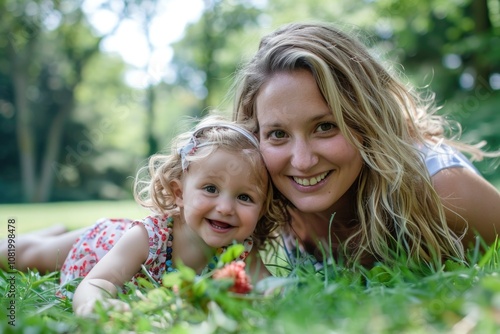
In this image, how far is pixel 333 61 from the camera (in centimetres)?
286

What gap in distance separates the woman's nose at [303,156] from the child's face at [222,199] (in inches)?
8.7

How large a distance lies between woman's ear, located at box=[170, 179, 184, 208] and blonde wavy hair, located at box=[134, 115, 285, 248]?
18 mm

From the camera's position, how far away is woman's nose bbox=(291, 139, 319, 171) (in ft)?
8.82

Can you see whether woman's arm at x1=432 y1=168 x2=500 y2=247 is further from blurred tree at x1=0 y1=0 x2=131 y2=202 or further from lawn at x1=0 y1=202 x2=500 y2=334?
blurred tree at x1=0 y1=0 x2=131 y2=202

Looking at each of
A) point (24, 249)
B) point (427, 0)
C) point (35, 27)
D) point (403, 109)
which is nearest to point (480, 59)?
point (427, 0)

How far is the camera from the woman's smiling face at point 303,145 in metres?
2.73

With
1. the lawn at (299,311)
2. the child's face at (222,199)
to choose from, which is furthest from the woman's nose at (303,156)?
the lawn at (299,311)

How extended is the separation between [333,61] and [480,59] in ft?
42.6

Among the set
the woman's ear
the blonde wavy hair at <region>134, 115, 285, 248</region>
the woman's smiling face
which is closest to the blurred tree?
the blonde wavy hair at <region>134, 115, 285, 248</region>

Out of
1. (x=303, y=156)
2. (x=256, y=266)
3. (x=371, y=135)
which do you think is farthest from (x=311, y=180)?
(x=256, y=266)

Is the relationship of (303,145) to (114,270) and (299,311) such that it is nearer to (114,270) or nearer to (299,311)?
(114,270)

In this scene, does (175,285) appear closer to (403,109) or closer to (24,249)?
(403,109)

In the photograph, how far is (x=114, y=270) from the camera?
8.01 ft

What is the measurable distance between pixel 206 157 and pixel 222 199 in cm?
23
